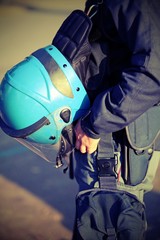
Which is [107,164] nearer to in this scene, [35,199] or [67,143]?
[67,143]

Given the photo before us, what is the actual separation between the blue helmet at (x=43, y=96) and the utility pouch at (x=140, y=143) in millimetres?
319

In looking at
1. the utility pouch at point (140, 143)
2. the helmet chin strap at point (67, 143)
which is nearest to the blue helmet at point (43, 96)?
the helmet chin strap at point (67, 143)

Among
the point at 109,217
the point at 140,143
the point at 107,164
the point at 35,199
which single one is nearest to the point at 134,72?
the point at 140,143

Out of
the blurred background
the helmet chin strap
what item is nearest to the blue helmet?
the helmet chin strap

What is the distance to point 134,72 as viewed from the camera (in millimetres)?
1314

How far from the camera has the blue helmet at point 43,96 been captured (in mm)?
1532

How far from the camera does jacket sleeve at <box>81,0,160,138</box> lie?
48.6 inches

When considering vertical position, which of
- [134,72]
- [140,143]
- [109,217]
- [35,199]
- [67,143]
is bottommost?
[35,199]

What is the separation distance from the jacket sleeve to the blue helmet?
186mm

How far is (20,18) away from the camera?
340 inches

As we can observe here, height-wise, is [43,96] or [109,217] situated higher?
[43,96]

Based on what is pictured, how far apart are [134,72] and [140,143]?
0.45m

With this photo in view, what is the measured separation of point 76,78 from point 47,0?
950 cm

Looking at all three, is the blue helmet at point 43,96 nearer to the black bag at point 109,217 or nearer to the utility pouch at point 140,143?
the utility pouch at point 140,143
